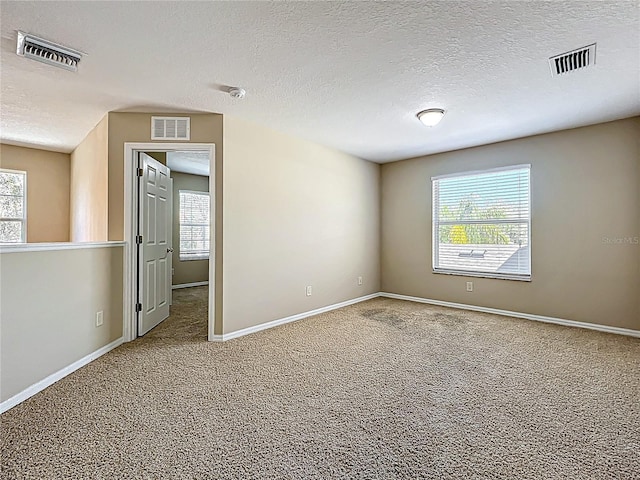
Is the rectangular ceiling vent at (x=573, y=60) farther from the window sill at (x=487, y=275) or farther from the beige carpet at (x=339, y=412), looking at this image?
the window sill at (x=487, y=275)

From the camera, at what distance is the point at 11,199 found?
482 cm

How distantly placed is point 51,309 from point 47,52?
1838 mm

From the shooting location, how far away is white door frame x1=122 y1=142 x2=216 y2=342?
3.36 metres

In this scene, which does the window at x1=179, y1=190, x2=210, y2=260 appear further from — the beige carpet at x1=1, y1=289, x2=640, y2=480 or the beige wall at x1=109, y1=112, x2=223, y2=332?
the beige carpet at x1=1, y1=289, x2=640, y2=480

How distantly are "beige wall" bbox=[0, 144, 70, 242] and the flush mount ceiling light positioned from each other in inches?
218

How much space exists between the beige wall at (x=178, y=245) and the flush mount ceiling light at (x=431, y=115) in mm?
5328

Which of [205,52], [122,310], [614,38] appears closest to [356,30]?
[205,52]

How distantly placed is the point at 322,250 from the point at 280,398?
263 cm

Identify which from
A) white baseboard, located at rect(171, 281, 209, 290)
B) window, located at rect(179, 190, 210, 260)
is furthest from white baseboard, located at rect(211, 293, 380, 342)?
window, located at rect(179, 190, 210, 260)

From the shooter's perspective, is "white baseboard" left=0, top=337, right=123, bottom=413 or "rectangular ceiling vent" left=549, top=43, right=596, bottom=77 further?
"rectangular ceiling vent" left=549, top=43, right=596, bottom=77

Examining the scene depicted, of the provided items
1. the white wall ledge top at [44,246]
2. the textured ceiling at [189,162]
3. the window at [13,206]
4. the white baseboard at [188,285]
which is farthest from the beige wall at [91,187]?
the white baseboard at [188,285]

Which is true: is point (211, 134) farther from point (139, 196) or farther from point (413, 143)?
point (413, 143)

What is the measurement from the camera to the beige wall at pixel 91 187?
3.49 metres

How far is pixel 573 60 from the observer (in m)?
2.33
